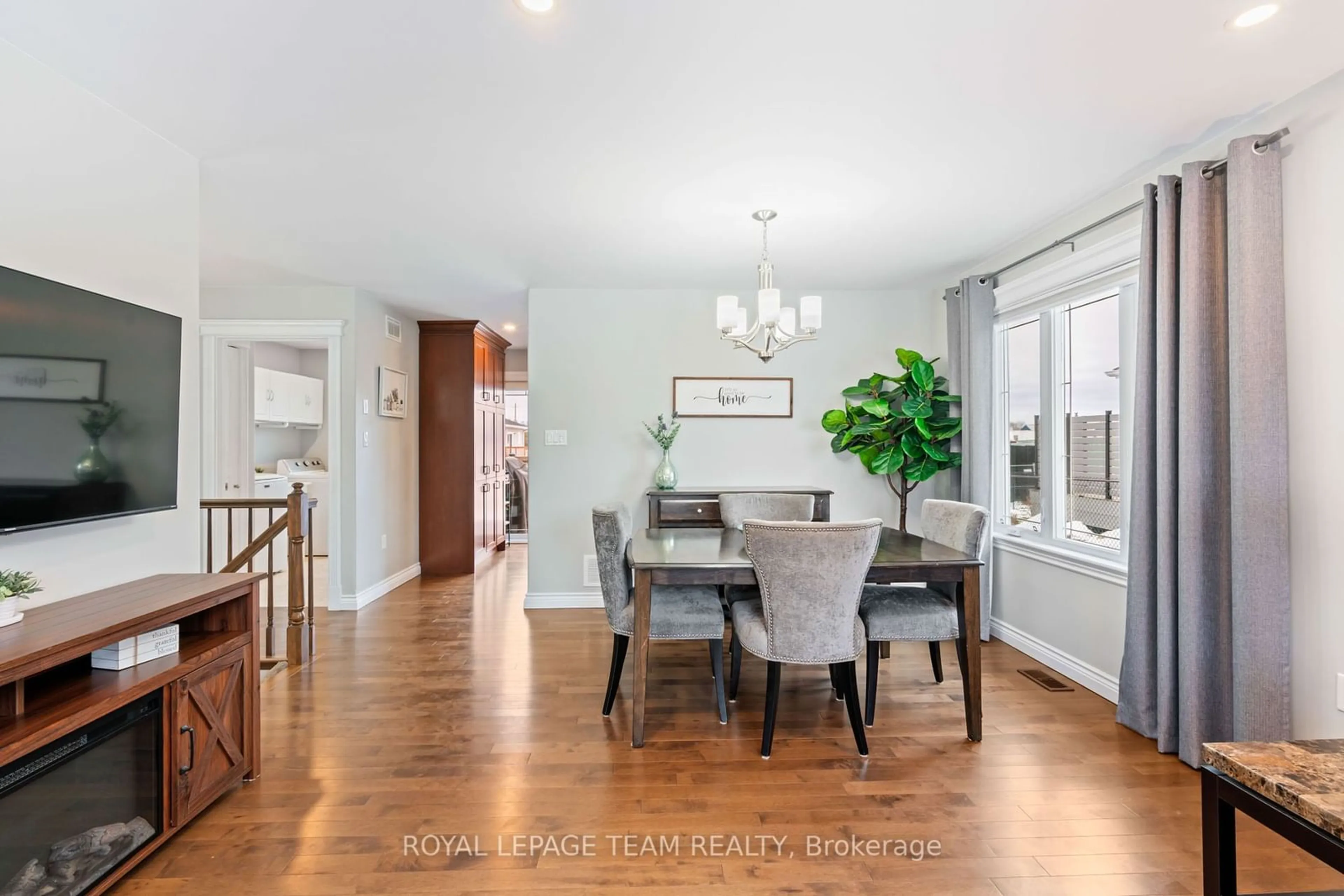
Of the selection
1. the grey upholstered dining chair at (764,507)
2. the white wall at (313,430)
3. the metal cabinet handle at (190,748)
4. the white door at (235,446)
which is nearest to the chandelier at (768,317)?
the grey upholstered dining chair at (764,507)

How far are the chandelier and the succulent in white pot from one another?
8.12 ft

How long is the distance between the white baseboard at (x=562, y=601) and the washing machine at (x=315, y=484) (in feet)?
9.89

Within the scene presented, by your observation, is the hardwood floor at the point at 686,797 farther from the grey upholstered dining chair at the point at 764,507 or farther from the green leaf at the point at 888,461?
the green leaf at the point at 888,461

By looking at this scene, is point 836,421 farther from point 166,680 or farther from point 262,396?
point 262,396

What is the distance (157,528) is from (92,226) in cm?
107

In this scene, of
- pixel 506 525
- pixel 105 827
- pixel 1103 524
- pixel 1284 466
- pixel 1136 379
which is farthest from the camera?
pixel 506 525

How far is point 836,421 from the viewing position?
172 inches

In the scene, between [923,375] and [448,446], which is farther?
[448,446]

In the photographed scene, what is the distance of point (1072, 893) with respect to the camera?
1.67m

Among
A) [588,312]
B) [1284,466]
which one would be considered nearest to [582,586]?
[588,312]

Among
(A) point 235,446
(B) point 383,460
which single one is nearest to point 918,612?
(B) point 383,460

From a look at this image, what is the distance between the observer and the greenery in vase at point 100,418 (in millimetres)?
1950

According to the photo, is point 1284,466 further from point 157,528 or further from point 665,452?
point 157,528
